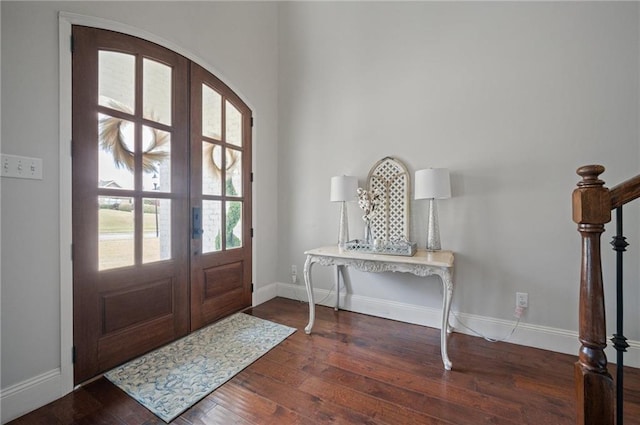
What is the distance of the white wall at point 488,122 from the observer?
195 centimetres

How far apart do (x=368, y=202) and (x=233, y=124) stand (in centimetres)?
160

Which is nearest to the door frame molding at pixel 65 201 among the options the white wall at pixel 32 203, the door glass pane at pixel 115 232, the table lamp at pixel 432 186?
the white wall at pixel 32 203

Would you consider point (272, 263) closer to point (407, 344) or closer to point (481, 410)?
point (407, 344)

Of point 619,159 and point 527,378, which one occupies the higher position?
point 619,159

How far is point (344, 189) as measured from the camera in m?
2.62

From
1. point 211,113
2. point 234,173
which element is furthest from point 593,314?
point 211,113

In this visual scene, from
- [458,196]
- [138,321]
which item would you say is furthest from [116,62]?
[458,196]

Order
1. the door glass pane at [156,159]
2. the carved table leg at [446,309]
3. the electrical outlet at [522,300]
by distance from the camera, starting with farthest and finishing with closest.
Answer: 1. the electrical outlet at [522,300]
2. the door glass pane at [156,159]
3. the carved table leg at [446,309]

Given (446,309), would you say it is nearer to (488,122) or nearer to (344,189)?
(344,189)

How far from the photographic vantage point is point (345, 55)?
2.87 m

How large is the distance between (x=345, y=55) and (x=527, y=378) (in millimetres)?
3151

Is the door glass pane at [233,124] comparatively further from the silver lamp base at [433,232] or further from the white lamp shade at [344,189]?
the silver lamp base at [433,232]

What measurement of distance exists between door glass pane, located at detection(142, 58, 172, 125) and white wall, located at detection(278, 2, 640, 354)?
1.48 metres

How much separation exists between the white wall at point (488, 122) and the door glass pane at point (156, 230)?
4.89 ft
